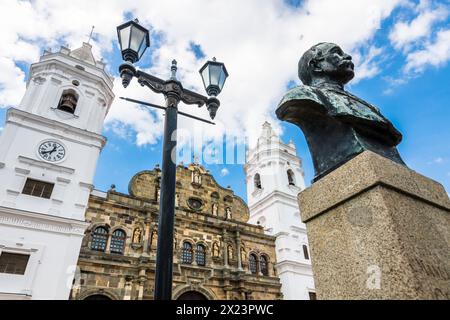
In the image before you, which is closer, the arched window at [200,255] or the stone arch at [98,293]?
the stone arch at [98,293]

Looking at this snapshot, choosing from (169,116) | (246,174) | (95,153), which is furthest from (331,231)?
(246,174)

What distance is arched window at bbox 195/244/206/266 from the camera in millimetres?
16344

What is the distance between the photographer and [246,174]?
2667cm

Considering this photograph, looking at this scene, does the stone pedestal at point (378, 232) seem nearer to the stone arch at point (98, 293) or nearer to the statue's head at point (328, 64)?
the statue's head at point (328, 64)

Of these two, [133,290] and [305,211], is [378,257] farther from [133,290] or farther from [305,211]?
[133,290]

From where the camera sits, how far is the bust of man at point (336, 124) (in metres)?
2.75

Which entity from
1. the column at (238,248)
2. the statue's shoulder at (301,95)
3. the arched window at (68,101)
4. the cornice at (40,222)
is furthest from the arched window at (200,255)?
the statue's shoulder at (301,95)

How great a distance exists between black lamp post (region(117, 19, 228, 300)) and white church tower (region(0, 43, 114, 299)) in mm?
10556

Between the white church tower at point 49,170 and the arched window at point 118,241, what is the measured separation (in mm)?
2022

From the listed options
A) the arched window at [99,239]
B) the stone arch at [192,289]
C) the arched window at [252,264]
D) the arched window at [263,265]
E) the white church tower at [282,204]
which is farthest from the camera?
the white church tower at [282,204]

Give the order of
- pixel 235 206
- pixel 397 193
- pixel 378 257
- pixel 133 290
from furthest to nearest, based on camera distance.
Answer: pixel 235 206 < pixel 133 290 < pixel 397 193 < pixel 378 257

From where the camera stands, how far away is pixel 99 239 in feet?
46.2
